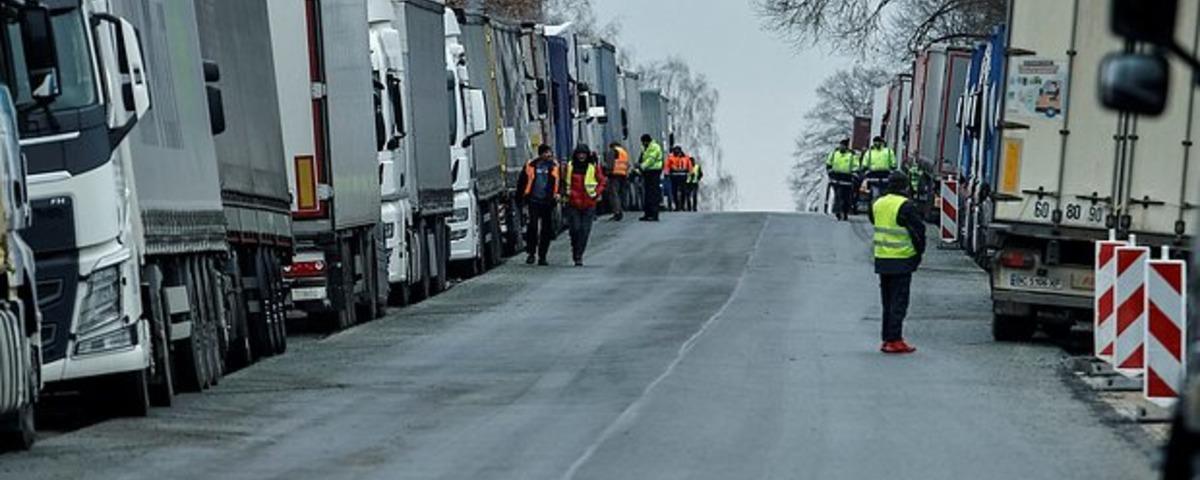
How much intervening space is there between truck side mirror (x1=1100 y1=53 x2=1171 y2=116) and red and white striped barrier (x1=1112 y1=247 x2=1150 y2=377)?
1243 centimetres

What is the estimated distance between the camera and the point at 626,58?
16538cm

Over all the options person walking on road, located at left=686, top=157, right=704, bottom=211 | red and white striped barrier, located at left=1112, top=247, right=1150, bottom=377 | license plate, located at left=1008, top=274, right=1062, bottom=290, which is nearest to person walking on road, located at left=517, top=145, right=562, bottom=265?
license plate, located at left=1008, top=274, right=1062, bottom=290

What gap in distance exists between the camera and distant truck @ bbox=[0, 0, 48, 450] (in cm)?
1470

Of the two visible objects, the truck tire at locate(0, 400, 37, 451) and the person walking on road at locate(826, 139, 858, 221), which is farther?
the person walking on road at locate(826, 139, 858, 221)

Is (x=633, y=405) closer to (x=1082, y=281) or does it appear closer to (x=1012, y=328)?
(x=1082, y=281)

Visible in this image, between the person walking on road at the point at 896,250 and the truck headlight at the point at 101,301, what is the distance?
811cm

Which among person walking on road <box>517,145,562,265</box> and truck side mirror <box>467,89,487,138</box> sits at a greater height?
truck side mirror <box>467,89,487,138</box>

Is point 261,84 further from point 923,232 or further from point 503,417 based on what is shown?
point 503,417

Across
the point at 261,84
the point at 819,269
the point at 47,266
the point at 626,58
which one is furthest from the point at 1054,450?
the point at 626,58

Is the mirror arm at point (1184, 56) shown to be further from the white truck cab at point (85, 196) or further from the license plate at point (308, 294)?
the license plate at point (308, 294)

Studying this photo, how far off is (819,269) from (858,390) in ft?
63.2

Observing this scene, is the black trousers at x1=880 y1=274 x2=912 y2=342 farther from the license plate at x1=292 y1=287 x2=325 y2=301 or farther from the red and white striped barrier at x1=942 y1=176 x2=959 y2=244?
the red and white striped barrier at x1=942 y1=176 x2=959 y2=244

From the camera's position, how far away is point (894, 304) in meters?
23.6

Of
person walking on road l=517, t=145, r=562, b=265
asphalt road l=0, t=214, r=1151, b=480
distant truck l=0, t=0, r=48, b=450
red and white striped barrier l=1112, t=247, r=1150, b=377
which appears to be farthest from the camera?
person walking on road l=517, t=145, r=562, b=265
